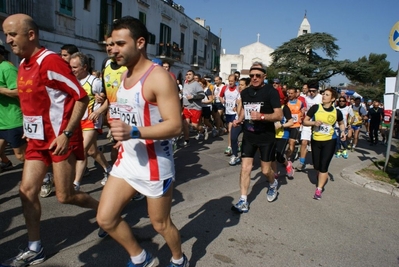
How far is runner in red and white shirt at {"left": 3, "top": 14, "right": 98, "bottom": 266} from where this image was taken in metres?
2.79

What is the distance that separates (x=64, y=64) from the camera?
2.87m

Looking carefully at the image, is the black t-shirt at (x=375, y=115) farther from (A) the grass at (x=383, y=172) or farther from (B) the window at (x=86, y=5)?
(B) the window at (x=86, y=5)

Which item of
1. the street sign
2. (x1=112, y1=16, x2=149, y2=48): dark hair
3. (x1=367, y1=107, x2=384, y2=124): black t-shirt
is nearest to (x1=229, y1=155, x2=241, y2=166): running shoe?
the street sign

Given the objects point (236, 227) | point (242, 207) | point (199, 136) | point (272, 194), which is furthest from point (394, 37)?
point (236, 227)

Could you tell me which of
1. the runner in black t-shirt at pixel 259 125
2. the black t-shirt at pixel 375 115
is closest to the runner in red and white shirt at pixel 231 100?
the runner in black t-shirt at pixel 259 125

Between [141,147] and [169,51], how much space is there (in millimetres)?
26563

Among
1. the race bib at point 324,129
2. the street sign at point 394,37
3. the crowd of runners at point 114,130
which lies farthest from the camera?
the street sign at point 394,37

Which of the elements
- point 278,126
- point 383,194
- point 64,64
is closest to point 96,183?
point 64,64

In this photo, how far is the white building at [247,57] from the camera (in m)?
65.7

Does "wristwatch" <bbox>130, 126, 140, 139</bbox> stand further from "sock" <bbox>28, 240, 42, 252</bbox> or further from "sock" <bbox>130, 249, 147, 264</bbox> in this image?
"sock" <bbox>28, 240, 42, 252</bbox>

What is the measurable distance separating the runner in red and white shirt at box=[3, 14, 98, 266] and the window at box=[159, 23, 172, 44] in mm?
25031

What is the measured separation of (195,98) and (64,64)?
5872 mm

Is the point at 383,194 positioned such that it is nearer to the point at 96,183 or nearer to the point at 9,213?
the point at 96,183

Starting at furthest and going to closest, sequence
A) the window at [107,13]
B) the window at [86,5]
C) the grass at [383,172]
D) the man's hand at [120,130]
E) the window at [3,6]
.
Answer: the window at [107,13]
the window at [86,5]
the window at [3,6]
the grass at [383,172]
the man's hand at [120,130]
